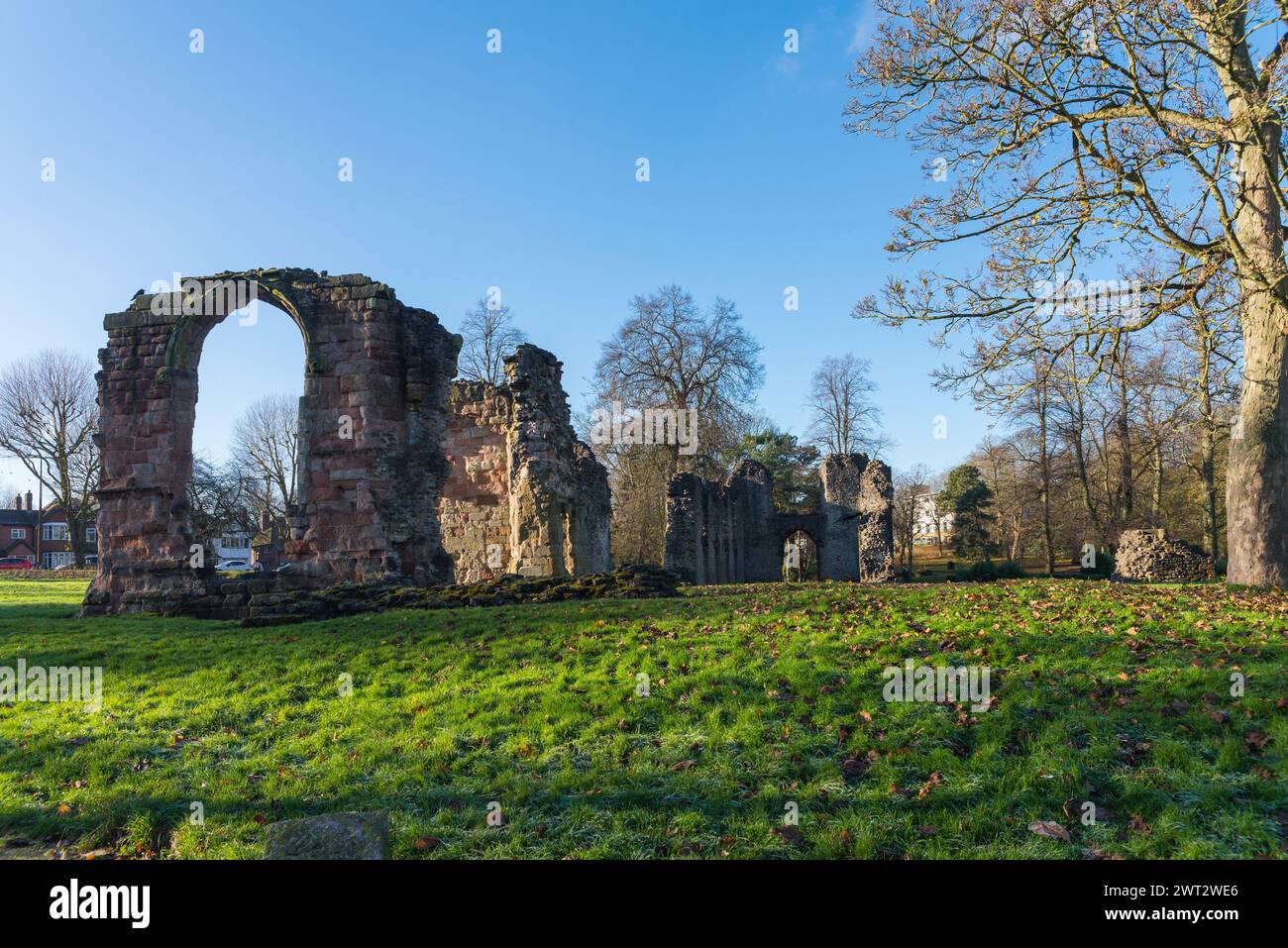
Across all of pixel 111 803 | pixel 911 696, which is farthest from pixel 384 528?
pixel 911 696

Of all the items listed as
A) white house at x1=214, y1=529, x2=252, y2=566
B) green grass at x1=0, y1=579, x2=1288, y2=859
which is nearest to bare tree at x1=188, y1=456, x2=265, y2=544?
white house at x1=214, y1=529, x2=252, y2=566

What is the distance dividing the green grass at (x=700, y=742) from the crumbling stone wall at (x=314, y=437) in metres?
6.20

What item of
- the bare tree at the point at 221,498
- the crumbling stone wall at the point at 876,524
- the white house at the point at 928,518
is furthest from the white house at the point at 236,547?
the crumbling stone wall at the point at 876,524

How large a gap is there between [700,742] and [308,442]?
13.0 meters

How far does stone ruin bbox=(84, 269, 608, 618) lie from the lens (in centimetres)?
1597

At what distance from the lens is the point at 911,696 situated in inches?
259

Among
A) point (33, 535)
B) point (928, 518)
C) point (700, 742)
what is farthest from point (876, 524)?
point (33, 535)

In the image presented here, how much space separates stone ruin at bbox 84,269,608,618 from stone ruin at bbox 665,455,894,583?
13.3 m

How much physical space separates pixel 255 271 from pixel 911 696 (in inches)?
618

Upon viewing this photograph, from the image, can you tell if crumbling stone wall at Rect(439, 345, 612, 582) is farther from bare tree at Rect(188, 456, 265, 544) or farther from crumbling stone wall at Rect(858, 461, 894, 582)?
bare tree at Rect(188, 456, 265, 544)

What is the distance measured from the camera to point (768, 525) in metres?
A: 38.7

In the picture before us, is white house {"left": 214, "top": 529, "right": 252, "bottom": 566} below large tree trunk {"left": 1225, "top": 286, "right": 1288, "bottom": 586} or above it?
below
